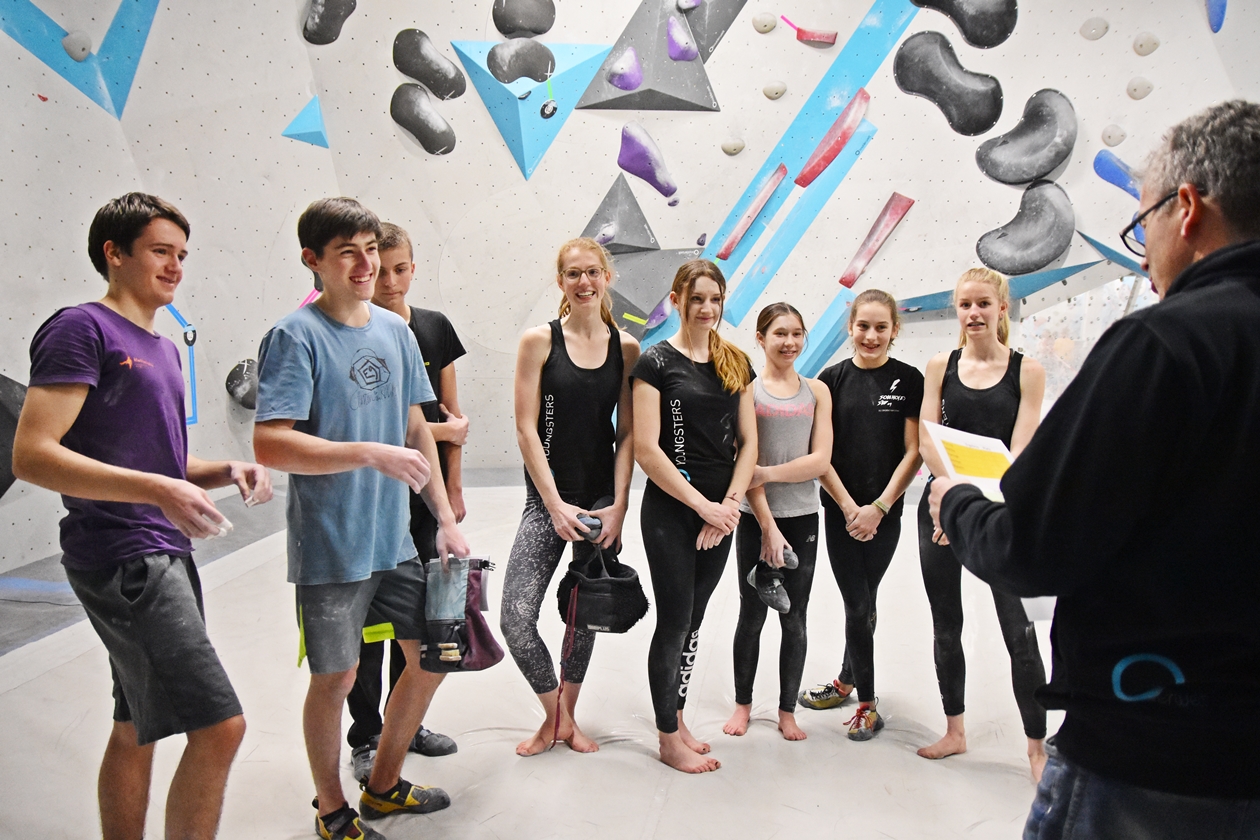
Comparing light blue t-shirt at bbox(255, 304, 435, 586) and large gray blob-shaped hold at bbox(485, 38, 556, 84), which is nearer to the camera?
light blue t-shirt at bbox(255, 304, 435, 586)

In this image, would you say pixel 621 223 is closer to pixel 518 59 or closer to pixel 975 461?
pixel 518 59

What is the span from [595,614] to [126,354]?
1.33 metres

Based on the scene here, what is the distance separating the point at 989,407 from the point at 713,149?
375cm

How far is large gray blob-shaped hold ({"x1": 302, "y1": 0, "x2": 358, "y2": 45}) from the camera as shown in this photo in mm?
5195

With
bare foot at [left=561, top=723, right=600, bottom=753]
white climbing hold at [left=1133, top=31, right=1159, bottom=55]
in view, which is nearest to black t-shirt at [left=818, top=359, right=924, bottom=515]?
bare foot at [left=561, top=723, right=600, bottom=753]

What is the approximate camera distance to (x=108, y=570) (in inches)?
60.4

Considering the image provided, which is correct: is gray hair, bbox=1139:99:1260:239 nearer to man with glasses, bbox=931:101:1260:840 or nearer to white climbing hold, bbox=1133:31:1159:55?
man with glasses, bbox=931:101:1260:840

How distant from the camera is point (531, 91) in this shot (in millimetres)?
5469

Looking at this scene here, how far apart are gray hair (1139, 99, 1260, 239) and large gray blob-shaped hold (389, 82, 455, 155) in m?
5.21

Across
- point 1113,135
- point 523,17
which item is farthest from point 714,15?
point 1113,135

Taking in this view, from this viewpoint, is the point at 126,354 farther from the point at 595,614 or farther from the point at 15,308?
the point at 15,308

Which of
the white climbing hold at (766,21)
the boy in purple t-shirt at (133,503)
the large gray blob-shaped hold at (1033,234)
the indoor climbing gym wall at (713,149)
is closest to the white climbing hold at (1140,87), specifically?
the indoor climbing gym wall at (713,149)

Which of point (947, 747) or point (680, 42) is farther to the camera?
point (680, 42)

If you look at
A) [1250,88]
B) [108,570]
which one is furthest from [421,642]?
[1250,88]
